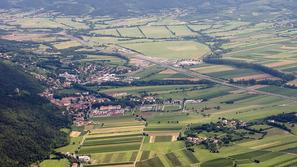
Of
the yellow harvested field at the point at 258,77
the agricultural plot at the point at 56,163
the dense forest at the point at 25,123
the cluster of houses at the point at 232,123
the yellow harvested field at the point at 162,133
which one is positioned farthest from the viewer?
the yellow harvested field at the point at 258,77

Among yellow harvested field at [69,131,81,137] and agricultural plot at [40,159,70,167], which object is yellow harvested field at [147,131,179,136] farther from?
agricultural plot at [40,159,70,167]

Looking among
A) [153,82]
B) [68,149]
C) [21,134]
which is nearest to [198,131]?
[68,149]

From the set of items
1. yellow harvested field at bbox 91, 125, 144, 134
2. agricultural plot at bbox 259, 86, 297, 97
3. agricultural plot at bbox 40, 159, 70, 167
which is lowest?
agricultural plot at bbox 40, 159, 70, 167

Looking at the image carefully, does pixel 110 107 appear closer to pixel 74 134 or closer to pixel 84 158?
pixel 74 134

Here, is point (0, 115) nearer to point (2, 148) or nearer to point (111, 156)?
point (2, 148)

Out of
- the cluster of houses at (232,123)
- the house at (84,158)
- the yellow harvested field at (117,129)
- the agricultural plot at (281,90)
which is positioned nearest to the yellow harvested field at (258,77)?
the agricultural plot at (281,90)

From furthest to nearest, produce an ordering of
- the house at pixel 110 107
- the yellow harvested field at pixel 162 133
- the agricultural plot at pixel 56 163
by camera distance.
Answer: the house at pixel 110 107, the yellow harvested field at pixel 162 133, the agricultural plot at pixel 56 163

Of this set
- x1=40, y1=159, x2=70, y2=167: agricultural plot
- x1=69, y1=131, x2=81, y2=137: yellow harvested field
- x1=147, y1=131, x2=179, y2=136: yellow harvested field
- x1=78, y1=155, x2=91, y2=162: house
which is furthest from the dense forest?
x1=147, y1=131, x2=179, y2=136: yellow harvested field

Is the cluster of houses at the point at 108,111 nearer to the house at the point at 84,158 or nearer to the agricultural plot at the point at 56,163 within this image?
the house at the point at 84,158
